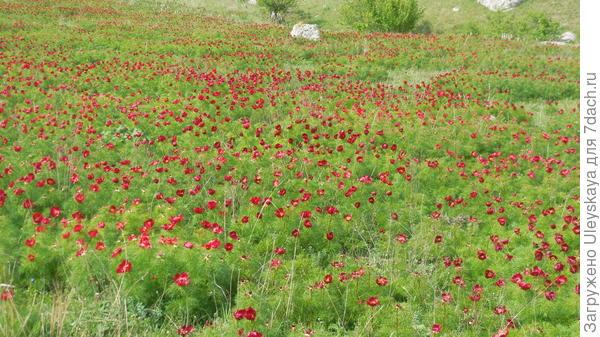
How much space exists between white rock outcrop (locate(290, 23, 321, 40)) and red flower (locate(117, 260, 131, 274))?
21203 millimetres

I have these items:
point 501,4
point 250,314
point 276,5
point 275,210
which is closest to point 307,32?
point 276,5

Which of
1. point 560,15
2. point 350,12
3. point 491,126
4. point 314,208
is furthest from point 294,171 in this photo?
point 560,15

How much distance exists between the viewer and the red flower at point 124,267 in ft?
11.5

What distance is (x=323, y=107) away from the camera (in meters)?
9.66

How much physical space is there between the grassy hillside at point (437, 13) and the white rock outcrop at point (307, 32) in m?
12.2

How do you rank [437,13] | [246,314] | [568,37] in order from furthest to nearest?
[437,13] → [568,37] → [246,314]

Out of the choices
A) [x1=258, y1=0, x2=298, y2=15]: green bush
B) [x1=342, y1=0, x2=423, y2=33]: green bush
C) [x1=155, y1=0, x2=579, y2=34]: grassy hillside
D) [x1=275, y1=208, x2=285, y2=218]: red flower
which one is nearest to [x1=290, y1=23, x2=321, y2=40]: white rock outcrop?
[x1=342, y1=0, x2=423, y2=33]: green bush

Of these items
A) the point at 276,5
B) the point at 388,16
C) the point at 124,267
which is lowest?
the point at 124,267

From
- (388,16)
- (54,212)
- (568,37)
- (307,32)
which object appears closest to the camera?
(54,212)

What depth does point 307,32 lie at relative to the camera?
77.0ft

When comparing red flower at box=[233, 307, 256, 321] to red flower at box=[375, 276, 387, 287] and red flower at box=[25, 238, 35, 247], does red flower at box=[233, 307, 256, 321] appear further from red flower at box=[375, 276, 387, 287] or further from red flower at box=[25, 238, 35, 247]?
red flower at box=[25, 238, 35, 247]

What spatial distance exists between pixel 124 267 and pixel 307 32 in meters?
22.1

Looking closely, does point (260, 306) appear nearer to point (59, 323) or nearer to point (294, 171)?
point (59, 323)

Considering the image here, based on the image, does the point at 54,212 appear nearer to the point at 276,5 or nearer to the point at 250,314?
the point at 250,314
